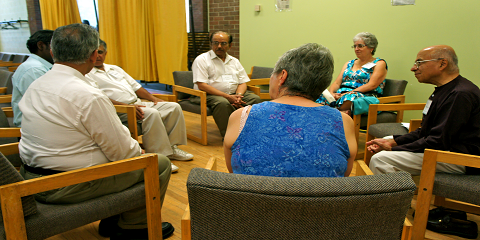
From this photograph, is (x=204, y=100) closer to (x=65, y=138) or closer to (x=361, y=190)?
(x=65, y=138)

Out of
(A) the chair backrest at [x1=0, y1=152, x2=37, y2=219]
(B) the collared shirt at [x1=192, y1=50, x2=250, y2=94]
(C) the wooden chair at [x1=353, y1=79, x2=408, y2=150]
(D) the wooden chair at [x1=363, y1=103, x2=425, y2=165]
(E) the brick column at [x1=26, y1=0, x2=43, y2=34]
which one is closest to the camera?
(A) the chair backrest at [x1=0, y1=152, x2=37, y2=219]

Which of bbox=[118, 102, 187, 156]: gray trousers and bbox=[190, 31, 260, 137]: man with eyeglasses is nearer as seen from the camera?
bbox=[118, 102, 187, 156]: gray trousers

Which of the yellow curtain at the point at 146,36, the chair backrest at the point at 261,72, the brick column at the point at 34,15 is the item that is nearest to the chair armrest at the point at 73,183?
the chair backrest at the point at 261,72

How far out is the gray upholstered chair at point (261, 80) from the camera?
4.20 m

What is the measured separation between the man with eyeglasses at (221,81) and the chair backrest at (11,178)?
94.5 inches

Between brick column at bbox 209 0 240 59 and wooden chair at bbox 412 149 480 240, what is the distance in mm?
4226

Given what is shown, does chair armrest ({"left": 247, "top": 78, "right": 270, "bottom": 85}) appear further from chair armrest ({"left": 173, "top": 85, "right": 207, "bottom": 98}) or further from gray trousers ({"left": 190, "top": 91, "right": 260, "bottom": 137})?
chair armrest ({"left": 173, "top": 85, "right": 207, "bottom": 98})

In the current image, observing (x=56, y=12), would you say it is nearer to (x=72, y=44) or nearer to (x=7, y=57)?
(x=7, y=57)

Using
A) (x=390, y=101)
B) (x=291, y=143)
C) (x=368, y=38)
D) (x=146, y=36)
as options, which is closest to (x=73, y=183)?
(x=291, y=143)

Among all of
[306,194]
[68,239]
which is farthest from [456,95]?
[68,239]

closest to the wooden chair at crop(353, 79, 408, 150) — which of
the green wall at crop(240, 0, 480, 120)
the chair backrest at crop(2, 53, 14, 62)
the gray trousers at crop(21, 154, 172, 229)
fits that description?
the green wall at crop(240, 0, 480, 120)

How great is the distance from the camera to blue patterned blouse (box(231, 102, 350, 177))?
3.45ft

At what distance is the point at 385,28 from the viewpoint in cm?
378

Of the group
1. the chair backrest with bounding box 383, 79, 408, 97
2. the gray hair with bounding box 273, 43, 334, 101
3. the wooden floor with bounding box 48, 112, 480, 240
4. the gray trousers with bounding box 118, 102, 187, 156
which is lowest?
the wooden floor with bounding box 48, 112, 480, 240
